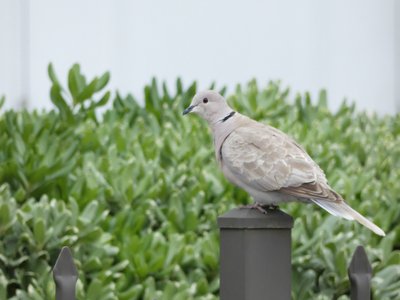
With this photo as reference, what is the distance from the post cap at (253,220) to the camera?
280 centimetres

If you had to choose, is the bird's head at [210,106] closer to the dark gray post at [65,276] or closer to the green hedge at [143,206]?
the green hedge at [143,206]

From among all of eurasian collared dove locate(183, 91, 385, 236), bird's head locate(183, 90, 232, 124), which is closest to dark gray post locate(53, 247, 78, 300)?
eurasian collared dove locate(183, 91, 385, 236)

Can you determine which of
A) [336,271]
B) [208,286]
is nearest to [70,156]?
[208,286]

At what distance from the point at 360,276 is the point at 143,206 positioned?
1.37 m

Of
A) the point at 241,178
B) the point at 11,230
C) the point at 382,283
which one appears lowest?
the point at 382,283

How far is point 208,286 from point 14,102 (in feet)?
11.9

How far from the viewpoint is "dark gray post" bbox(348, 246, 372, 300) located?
9.95ft

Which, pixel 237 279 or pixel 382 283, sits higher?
pixel 237 279

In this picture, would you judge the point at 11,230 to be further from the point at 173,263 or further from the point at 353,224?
the point at 353,224

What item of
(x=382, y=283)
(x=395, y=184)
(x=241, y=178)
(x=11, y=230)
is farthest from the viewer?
(x=395, y=184)

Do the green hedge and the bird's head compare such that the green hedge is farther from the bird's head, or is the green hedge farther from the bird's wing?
the bird's wing

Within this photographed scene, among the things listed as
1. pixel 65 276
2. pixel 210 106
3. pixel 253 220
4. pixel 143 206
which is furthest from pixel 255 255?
pixel 143 206

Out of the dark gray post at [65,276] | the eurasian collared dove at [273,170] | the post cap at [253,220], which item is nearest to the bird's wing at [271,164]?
the eurasian collared dove at [273,170]

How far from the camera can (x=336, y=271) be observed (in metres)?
4.04
